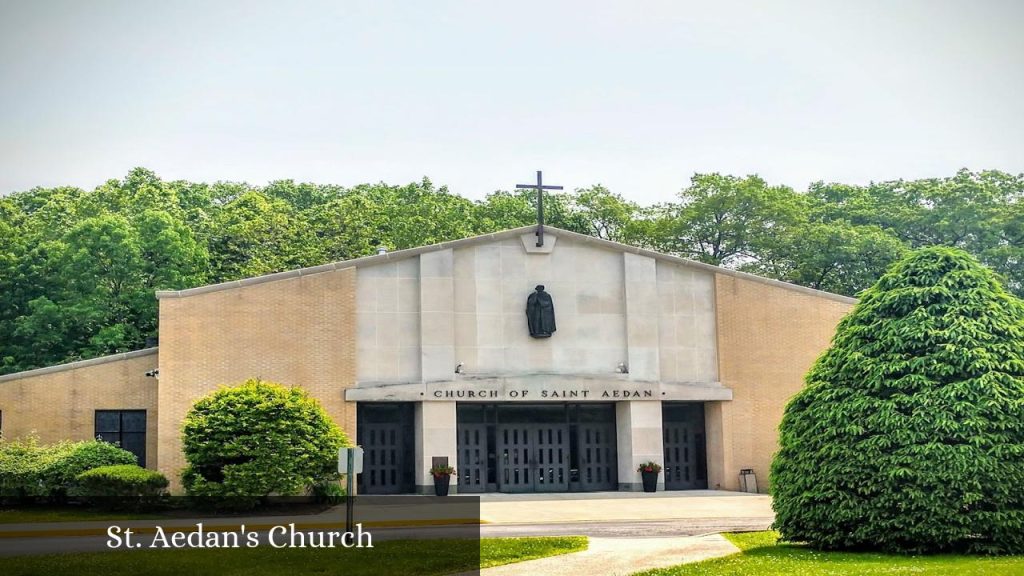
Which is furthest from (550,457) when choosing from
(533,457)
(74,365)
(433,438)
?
(74,365)

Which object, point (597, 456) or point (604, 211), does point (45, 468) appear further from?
point (604, 211)

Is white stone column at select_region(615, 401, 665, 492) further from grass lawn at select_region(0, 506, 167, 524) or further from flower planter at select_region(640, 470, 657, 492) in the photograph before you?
grass lawn at select_region(0, 506, 167, 524)

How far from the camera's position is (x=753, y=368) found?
4241cm

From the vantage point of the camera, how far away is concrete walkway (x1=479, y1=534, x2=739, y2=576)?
65.0ft

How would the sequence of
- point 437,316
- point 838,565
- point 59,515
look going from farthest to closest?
point 437,316, point 59,515, point 838,565

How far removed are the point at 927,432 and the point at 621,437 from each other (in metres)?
21.8

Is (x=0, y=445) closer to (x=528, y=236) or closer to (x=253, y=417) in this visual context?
(x=253, y=417)

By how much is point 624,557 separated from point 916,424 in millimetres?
5580

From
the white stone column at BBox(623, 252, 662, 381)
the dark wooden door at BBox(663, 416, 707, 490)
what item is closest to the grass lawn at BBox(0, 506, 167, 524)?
the white stone column at BBox(623, 252, 662, 381)

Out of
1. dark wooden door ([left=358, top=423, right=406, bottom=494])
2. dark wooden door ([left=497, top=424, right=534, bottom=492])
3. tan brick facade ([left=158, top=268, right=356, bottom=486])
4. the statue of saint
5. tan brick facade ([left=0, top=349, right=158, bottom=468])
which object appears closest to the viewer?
tan brick facade ([left=158, top=268, right=356, bottom=486])

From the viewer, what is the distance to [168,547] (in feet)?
77.3

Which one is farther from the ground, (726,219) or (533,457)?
(726,219)

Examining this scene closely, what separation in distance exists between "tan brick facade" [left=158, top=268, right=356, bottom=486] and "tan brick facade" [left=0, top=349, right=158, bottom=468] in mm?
2892

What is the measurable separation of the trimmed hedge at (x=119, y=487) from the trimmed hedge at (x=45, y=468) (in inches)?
34.3
